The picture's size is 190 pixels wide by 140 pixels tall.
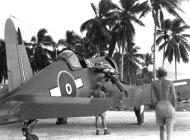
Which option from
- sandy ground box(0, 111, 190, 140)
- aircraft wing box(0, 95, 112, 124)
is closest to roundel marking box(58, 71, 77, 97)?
sandy ground box(0, 111, 190, 140)

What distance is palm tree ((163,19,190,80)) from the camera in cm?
6562

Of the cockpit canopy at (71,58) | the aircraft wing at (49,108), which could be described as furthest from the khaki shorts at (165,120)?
the cockpit canopy at (71,58)

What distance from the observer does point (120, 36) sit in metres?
45.7

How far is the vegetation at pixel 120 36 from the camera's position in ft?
142

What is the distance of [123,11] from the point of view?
1946 inches

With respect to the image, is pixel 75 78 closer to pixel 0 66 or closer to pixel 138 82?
pixel 0 66

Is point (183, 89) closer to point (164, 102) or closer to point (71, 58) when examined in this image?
point (71, 58)

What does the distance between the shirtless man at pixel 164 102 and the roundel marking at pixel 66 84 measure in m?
2.38

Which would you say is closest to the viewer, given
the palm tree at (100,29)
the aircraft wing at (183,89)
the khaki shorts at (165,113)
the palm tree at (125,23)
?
the khaki shorts at (165,113)

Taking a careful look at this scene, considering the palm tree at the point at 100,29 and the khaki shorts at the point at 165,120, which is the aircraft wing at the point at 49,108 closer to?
the khaki shorts at the point at 165,120

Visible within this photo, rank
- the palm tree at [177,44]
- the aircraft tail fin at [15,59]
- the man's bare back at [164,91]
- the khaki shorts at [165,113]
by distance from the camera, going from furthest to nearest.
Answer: the palm tree at [177,44] < the aircraft tail fin at [15,59] < the man's bare back at [164,91] < the khaki shorts at [165,113]

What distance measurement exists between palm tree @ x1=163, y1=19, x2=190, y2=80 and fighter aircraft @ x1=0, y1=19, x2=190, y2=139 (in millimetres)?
54373

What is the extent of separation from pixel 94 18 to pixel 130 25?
10856 millimetres

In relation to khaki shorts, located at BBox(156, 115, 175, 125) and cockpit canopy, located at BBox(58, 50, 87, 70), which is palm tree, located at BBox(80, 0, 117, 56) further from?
khaki shorts, located at BBox(156, 115, 175, 125)
